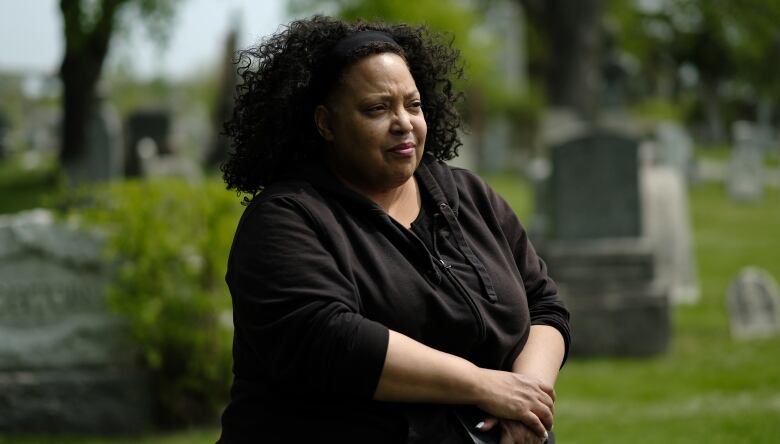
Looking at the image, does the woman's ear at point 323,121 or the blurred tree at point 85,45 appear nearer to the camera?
the woman's ear at point 323,121

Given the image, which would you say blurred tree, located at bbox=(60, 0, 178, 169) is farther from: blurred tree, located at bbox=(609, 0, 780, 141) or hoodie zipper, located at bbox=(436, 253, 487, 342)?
blurred tree, located at bbox=(609, 0, 780, 141)

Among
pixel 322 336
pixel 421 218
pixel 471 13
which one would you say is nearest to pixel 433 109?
pixel 421 218

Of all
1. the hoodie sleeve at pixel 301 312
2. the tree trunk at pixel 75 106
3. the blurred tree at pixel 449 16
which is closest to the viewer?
the hoodie sleeve at pixel 301 312

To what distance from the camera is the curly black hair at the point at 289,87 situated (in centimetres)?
290

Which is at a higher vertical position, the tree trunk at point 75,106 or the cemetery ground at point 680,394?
the tree trunk at point 75,106

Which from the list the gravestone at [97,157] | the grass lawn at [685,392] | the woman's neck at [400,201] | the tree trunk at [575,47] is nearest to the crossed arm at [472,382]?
the woman's neck at [400,201]

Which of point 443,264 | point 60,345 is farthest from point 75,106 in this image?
point 443,264

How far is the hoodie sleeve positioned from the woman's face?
0.25 m

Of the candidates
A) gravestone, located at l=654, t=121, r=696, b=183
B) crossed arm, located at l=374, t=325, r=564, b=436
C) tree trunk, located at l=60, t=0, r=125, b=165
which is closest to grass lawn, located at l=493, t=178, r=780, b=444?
crossed arm, located at l=374, t=325, r=564, b=436

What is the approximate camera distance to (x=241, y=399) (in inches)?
114

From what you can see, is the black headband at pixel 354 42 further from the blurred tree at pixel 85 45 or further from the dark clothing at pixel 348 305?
the blurred tree at pixel 85 45

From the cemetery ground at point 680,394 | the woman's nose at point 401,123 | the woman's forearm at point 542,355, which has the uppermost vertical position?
the woman's nose at point 401,123

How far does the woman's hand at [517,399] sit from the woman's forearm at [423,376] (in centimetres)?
5

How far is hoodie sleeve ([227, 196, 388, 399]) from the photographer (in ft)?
8.51
